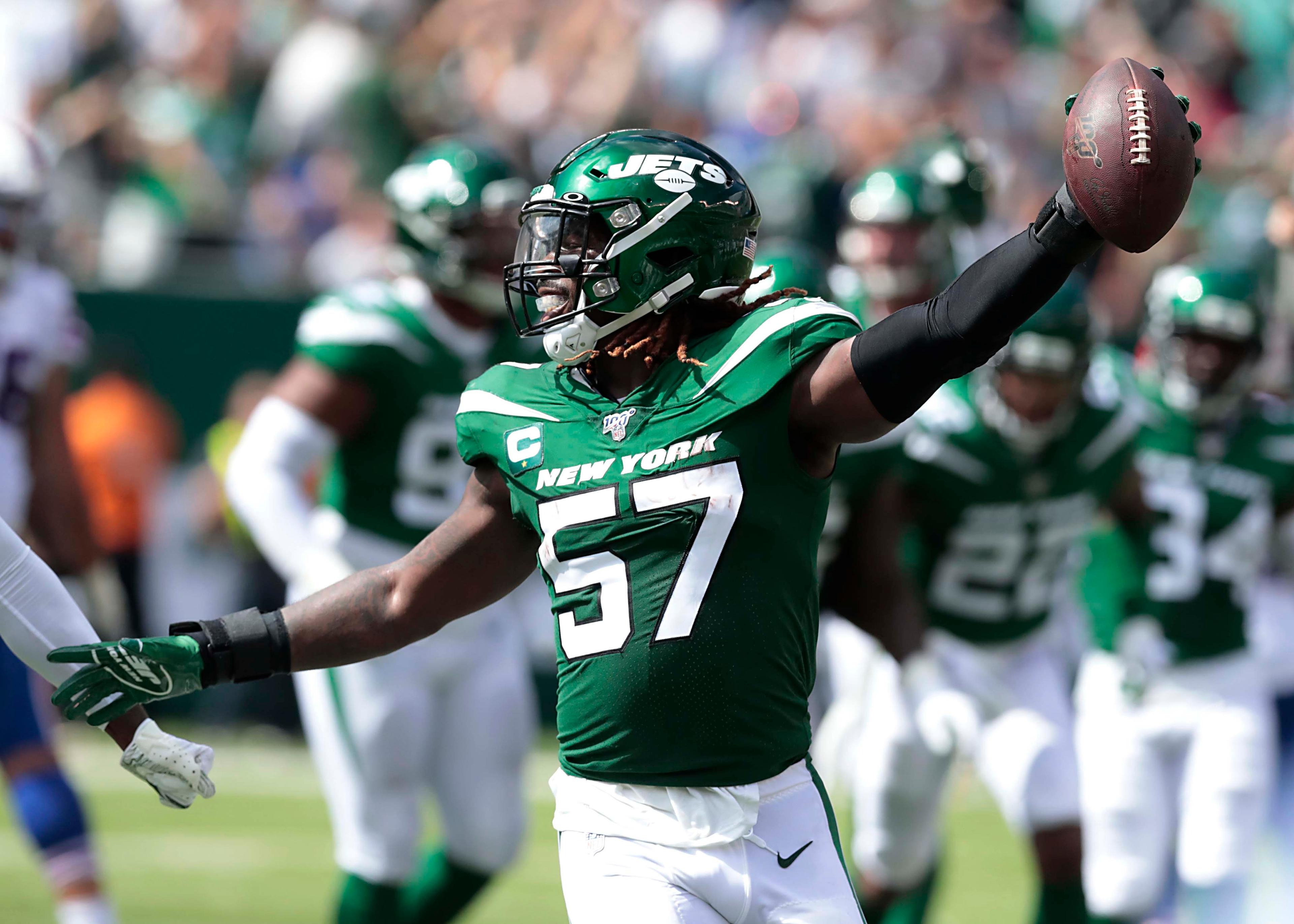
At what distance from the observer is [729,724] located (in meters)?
2.75

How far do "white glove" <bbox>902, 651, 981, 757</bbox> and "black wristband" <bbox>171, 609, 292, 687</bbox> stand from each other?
6.64 ft

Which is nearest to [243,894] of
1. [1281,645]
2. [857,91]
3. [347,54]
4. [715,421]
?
[1281,645]

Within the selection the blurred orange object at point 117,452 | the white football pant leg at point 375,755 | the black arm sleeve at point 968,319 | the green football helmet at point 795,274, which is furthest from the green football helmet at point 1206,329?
the blurred orange object at point 117,452

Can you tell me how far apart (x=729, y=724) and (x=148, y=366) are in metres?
7.61

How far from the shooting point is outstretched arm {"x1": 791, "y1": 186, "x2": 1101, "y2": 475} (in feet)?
8.30

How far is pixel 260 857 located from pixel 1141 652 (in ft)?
11.5

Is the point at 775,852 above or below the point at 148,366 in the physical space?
above

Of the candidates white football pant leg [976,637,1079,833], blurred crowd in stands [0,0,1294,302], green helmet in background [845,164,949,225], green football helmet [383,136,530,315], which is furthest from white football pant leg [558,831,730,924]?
blurred crowd in stands [0,0,1294,302]

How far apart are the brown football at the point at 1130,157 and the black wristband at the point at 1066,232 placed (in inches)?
0.6

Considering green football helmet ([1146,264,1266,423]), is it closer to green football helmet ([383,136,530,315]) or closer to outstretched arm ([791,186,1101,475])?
green football helmet ([383,136,530,315])

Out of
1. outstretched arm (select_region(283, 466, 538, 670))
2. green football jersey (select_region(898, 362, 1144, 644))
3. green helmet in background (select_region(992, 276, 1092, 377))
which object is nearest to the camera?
outstretched arm (select_region(283, 466, 538, 670))

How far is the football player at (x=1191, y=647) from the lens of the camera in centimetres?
520

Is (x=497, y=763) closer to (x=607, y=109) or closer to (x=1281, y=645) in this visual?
(x=1281, y=645)

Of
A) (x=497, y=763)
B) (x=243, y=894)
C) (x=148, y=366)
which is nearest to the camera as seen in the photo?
(x=497, y=763)
